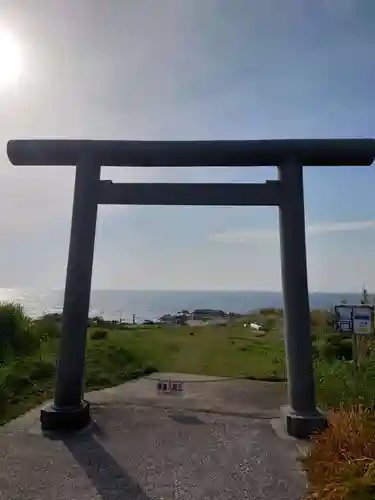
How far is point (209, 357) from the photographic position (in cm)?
1211

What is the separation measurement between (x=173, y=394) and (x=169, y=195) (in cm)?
337

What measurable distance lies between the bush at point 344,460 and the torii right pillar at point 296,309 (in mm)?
667

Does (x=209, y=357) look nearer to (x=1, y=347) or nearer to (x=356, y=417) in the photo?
(x=1, y=347)

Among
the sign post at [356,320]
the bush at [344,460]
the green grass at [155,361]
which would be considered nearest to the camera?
the bush at [344,460]

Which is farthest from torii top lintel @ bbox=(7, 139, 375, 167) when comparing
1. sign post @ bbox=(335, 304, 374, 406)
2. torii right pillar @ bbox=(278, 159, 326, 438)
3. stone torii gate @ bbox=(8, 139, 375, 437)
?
sign post @ bbox=(335, 304, 374, 406)

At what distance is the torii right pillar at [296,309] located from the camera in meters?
5.62

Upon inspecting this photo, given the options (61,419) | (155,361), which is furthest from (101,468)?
(155,361)

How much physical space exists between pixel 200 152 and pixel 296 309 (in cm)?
251

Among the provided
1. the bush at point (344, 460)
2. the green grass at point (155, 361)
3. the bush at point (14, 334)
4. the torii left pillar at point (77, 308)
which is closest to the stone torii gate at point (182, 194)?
the torii left pillar at point (77, 308)

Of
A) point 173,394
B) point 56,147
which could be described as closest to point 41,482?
point 173,394

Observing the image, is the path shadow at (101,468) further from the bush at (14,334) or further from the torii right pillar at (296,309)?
the bush at (14,334)

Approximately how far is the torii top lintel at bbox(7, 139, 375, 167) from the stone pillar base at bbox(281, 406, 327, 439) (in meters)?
3.36

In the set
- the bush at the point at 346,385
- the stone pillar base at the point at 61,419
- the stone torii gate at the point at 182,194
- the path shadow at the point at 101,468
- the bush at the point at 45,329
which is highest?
the stone torii gate at the point at 182,194

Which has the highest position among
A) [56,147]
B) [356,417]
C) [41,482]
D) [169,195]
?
[56,147]
